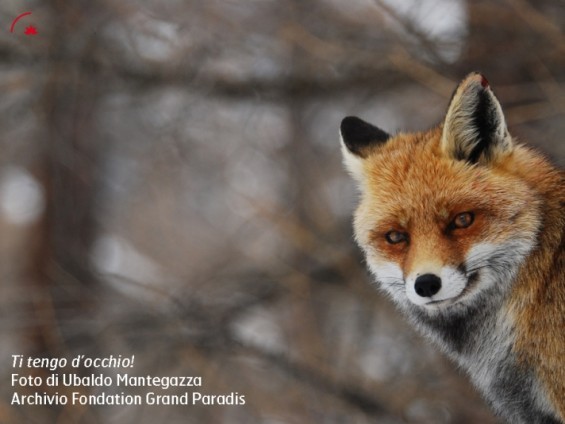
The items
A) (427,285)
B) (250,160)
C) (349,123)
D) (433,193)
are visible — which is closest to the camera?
(427,285)

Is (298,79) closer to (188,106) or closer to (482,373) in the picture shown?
(188,106)

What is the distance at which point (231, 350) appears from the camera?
311 inches

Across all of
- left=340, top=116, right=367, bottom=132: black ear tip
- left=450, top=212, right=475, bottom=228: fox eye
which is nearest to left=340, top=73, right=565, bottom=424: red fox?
left=450, top=212, right=475, bottom=228: fox eye

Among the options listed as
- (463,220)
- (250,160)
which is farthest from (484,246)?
(250,160)

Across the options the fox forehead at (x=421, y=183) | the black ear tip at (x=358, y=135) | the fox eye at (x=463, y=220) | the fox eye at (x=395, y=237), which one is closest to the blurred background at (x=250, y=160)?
the black ear tip at (x=358, y=135)

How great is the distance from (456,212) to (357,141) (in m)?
0.81

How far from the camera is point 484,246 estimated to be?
2965 mm

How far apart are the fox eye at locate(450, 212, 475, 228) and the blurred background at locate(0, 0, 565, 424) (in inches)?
138

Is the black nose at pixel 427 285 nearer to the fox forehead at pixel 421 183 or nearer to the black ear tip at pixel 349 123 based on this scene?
the fox forehead at pixel 421 183

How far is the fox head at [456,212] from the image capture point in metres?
2.96

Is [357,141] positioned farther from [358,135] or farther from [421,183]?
[421,183]

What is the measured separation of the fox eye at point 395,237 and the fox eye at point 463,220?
22 centimetres

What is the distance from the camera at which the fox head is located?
117 inches

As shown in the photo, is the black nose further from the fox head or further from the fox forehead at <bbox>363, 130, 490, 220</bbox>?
the fox forehead at <bbox>363, 130, 490, 220</bbox>
